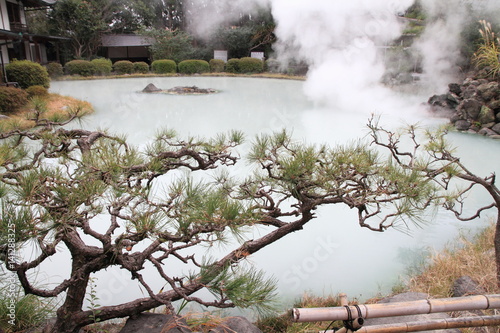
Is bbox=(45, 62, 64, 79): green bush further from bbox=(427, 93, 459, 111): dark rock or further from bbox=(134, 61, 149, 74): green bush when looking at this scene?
bbox=(427, 93, 459, 111): dark rock

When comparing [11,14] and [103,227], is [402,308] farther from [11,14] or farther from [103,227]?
[11,14]

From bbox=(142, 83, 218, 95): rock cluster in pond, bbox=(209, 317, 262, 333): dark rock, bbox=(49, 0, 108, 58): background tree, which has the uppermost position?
bbox=(49, 0, 108, 58): background tree

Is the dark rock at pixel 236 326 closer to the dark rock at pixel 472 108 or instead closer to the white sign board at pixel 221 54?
the dark rock at pixel 472 108

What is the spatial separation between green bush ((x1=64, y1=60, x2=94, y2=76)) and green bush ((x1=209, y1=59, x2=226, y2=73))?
4.28m

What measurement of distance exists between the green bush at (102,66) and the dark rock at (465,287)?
45.1ft

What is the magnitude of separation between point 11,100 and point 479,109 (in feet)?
27.1

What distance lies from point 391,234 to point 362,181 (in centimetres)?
168

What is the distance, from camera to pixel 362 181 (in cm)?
183

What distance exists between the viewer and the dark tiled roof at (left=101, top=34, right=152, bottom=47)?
44.4 feet

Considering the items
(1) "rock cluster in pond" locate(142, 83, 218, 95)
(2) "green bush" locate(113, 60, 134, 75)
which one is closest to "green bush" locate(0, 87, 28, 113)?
(1) "rock cluster in pond" locate(142, 83, 218, 95)

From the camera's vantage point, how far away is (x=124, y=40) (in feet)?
46.6

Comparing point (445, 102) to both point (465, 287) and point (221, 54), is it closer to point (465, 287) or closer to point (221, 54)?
point (465, 287)

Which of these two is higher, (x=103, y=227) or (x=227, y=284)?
(x=227, y=284)

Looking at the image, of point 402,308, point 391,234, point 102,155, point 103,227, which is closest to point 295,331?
point 402,308
